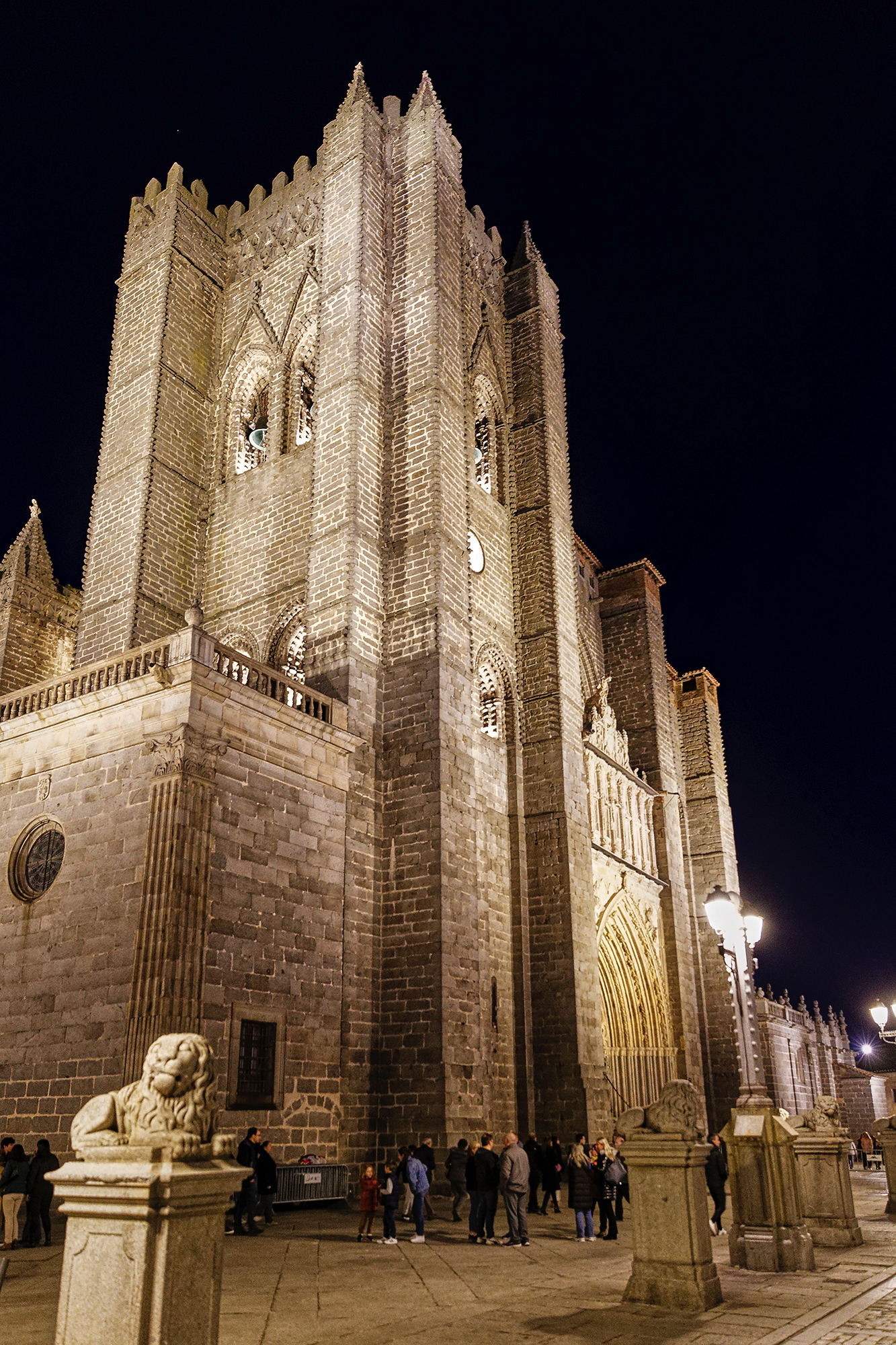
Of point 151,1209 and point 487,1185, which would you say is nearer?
point 151,1209

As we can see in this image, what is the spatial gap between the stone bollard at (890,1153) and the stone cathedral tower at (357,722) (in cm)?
546

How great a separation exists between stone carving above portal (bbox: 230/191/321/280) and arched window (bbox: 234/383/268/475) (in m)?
3.55

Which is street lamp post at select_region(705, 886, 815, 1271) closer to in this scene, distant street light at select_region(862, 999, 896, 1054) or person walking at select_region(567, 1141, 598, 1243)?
person walking at select_region(567, 1141, 598, 1243)

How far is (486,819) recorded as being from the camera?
808 inches

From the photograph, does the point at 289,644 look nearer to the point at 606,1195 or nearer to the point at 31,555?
the point at 31,555

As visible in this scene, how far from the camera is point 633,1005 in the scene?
2584 cm

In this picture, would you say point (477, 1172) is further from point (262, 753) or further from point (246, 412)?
point (246, 412)

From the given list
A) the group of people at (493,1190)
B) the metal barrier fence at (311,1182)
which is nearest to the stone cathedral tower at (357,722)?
the metal barrier fence at (311,1182)

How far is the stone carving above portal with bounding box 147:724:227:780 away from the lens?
45.7ft

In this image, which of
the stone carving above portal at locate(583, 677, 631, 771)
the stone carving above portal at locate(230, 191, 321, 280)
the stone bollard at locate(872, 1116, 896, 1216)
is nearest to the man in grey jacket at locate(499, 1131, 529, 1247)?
the stone bollard at locate(872, 1116, 896, 1216)

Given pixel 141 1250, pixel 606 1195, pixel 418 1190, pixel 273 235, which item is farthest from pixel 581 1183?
pixel 273 235

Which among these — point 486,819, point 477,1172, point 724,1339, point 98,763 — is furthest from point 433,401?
point 724,1339

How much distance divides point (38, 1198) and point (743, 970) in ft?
25.3

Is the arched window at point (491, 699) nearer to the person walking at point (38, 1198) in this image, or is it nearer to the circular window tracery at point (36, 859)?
the circular window tracery at point (36, 859)
